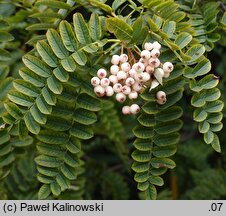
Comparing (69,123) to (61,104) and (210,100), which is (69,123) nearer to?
(61,104)

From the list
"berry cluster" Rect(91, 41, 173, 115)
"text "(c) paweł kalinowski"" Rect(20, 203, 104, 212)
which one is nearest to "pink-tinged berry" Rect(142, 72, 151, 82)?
"berry cluster" Rect(91, 41, 173, 115)

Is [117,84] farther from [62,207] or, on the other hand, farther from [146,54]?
[62,207]

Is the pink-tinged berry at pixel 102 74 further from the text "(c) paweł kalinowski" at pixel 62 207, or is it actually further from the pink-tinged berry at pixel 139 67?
the text "(c) paweł kalinowski" at pixel 62 207

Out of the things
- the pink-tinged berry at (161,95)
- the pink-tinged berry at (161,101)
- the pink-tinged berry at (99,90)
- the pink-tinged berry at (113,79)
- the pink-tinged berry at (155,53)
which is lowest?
the pink-tinged berry at (161,101)

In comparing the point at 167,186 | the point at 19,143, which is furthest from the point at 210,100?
the point at 167,186

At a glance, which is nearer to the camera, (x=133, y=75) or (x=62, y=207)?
(x=133, y=75)

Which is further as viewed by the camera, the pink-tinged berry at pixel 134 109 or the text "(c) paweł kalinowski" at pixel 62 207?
the text "(c) paweł kalinowski" at pixel 62 207

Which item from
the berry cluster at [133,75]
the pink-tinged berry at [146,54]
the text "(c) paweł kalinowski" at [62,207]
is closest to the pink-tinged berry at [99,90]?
the berry cluster at [133,75]

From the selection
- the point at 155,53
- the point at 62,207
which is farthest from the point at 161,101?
the point at 62,207
